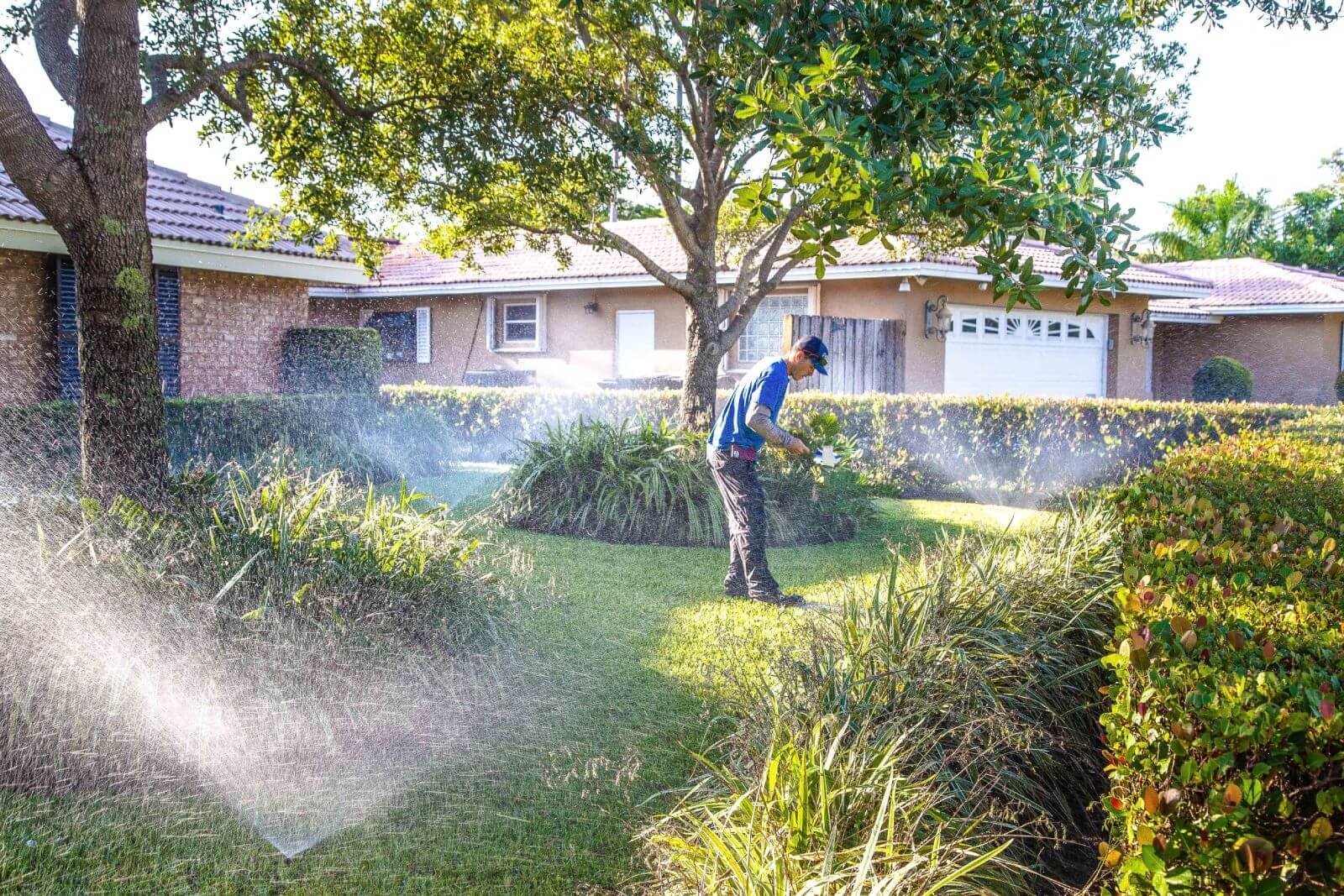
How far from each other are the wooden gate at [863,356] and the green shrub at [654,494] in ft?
21.8

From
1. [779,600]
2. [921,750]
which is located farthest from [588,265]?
[921,750]

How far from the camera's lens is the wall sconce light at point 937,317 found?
17.7m

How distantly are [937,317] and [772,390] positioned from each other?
11.9 m

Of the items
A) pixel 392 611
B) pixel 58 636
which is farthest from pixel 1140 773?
pixel 58 636

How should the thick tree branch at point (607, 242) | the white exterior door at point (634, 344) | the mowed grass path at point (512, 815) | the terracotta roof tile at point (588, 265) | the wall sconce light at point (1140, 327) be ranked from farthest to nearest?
the wall sconce light at point (1140, 327)
the white exterior door at point (634, 344)
the terracotta roof tile at point (588, 265)
the thick tree branch at point (607, 242)
the mowed grass path at point (512, 815)

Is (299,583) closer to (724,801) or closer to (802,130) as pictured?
(724,801)

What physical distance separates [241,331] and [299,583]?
10015mm

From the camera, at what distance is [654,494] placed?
9312 mm

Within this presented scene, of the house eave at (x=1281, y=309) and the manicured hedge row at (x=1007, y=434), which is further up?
the house eave at (x=1281, y=309)

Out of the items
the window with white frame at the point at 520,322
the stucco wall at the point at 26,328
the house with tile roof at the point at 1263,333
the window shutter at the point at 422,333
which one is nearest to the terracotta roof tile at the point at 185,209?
the stucco wall at the point at 26,328

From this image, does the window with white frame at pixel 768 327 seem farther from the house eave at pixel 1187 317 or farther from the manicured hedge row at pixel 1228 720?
the manicured hedge row at pixel 1228 720

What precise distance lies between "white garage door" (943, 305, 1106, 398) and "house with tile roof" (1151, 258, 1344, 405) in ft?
10.7

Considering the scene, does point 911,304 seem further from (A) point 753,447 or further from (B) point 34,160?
(B) point 34,160

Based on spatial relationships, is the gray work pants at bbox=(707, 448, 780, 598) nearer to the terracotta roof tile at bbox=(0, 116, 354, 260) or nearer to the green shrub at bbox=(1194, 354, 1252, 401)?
the terracotta roof tile at bbox=(0, 116, 354, 260)
